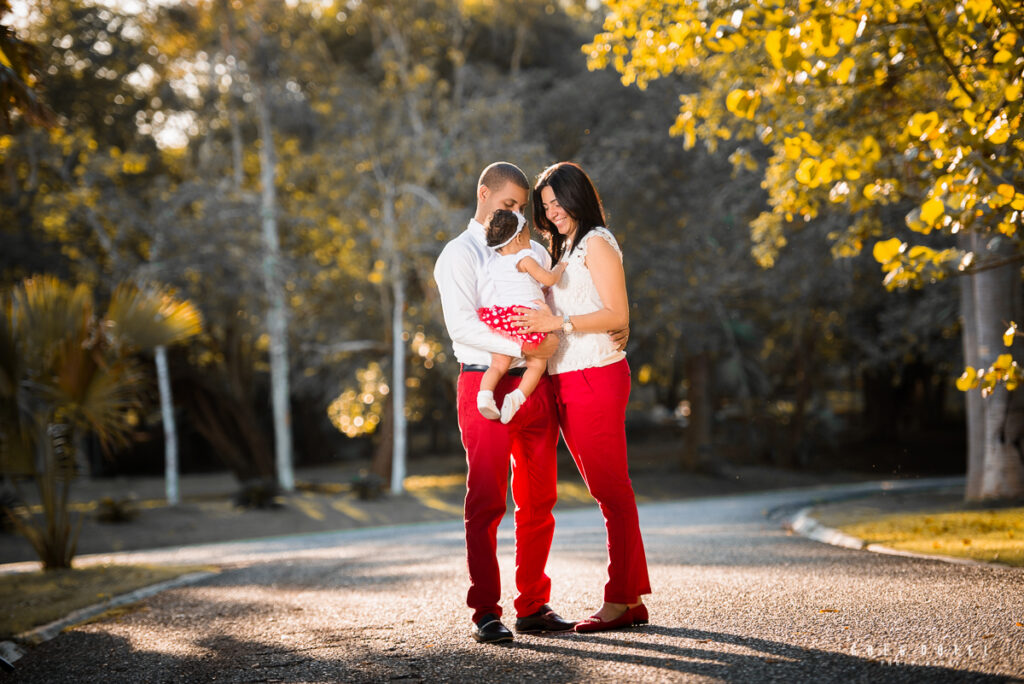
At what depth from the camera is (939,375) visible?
91.7ft

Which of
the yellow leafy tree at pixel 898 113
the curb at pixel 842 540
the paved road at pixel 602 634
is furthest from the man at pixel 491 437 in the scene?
the curb at pixel 842 540

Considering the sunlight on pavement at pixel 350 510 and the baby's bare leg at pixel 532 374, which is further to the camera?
the sunlight on pavement at pixel 350 510

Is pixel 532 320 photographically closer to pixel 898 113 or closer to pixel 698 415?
pixel 898 113

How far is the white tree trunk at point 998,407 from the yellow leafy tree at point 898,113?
0.06 feet

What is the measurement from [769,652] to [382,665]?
5.50 feet

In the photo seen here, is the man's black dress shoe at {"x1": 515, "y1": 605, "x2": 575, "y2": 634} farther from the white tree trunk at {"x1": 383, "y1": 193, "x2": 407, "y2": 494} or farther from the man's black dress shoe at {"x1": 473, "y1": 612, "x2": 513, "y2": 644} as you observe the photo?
the white tree trunk at {"x1": 383, "y1": 193, "x2": 407, "y2": 494}

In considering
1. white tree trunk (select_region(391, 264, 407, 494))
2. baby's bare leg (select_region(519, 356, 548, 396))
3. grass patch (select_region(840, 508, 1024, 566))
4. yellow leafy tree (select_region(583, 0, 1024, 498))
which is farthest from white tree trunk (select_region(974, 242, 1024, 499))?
white tree trunk (select_region(391, 264, 407, 494))

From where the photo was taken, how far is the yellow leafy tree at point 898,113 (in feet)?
19.8

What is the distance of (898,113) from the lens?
10.4m

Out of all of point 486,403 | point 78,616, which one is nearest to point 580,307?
point 486,403

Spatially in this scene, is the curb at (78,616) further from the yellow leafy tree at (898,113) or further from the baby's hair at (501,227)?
the yellow leafy tree at (898,113)

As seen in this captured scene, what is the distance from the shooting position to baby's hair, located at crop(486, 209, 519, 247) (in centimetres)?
433

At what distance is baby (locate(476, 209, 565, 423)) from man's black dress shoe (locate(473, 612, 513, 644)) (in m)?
0.95

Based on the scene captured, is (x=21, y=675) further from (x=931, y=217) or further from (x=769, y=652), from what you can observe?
(x=931, y=217)
